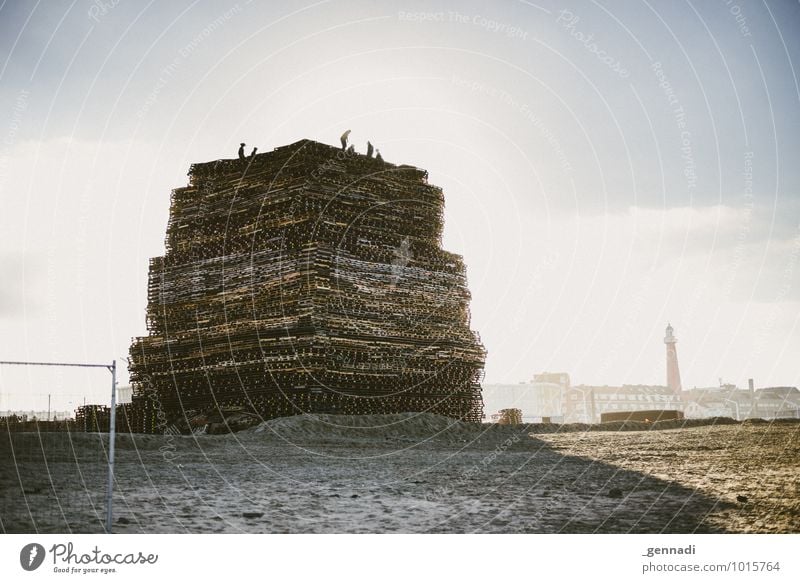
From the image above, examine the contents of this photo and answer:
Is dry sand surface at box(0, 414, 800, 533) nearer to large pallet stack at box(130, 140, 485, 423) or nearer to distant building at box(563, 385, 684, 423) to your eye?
large pallet stack at box(130, 140, 485, 423)

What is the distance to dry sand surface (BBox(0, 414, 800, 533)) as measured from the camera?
463 inches

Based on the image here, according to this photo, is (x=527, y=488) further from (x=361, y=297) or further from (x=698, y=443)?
(x=361, y=297)

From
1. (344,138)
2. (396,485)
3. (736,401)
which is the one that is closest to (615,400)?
(736,401)

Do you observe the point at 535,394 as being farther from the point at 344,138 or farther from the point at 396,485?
the point at 396,485

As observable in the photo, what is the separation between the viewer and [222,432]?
28.6 m

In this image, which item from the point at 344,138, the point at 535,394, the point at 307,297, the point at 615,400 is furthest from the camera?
the point at 535,394

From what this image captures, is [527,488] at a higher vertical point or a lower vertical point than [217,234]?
lower

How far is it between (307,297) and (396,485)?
14.8 meters

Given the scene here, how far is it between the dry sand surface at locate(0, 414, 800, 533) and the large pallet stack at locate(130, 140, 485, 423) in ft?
15.5

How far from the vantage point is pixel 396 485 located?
612 inches

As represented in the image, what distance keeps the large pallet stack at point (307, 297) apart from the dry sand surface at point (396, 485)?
4.74m

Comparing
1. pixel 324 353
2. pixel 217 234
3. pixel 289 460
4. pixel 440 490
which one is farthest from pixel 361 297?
pixel 440 490

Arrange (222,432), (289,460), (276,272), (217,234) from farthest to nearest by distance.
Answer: (217,234)
(276,272)
(222,432)
(289,460)
